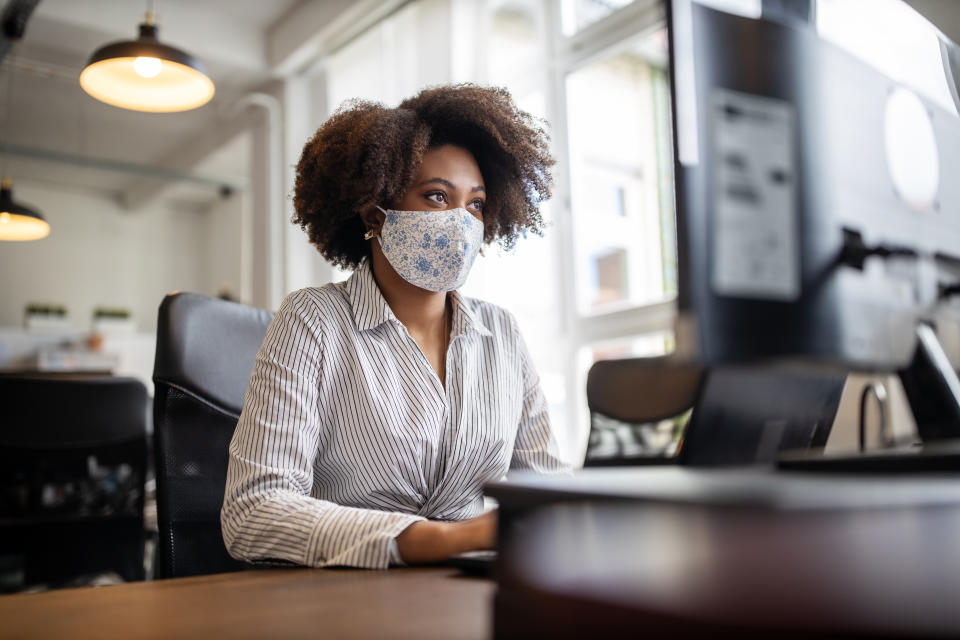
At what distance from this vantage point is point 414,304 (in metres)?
1.39

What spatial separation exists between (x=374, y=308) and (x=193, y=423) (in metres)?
0.35

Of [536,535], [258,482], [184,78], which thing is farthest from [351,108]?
[184,78]

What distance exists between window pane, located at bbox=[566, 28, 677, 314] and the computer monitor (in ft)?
9.11

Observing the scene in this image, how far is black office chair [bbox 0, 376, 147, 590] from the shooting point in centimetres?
226

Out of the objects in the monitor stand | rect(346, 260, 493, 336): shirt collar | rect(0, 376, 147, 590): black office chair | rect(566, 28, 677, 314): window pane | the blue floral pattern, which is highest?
rect(566, 28, 677, 314): window pane

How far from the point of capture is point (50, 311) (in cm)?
694

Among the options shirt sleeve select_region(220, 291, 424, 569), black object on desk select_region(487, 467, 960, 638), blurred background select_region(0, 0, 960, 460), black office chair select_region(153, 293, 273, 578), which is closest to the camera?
black object on desk select_region(487, 467, 960, 638)

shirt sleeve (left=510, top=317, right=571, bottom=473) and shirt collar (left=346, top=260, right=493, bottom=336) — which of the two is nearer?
shirt collar (left=346, top=260, right=493, bottom=336)

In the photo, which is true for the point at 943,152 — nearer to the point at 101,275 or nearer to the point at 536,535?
the point at 536,535

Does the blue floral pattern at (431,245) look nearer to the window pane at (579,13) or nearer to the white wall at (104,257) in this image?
the window pane at (579,13)

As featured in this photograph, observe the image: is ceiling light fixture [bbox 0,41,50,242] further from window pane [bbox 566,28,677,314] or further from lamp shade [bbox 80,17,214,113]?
window pane [bbox 566,28,677,314]

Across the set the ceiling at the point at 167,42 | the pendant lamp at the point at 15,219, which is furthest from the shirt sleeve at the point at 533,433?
the pendant lamp at the point at 15,219

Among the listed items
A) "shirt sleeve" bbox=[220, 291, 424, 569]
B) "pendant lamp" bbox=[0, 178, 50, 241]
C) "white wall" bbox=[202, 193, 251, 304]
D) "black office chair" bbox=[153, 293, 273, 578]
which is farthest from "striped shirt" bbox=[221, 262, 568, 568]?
"white wall" bbox=[202, 193, 251, 304]

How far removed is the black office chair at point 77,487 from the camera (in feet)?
7.41
